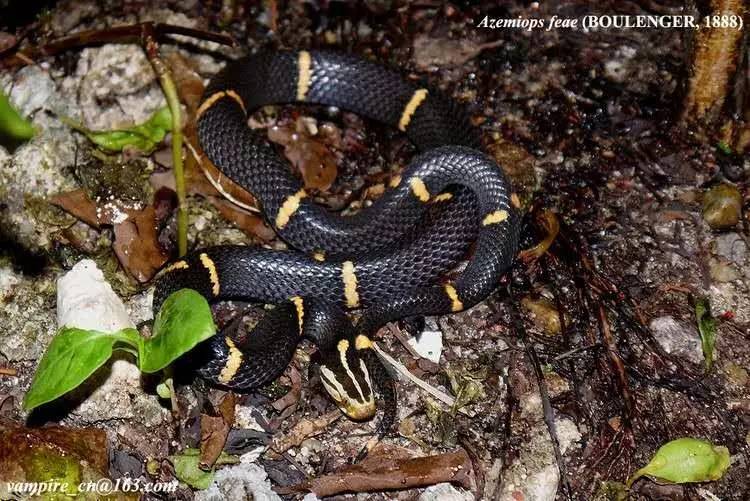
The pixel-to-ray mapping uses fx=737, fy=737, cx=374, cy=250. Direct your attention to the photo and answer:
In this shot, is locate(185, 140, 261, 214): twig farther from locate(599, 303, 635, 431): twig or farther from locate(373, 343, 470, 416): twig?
locate(599, 303, 635, 431): twig

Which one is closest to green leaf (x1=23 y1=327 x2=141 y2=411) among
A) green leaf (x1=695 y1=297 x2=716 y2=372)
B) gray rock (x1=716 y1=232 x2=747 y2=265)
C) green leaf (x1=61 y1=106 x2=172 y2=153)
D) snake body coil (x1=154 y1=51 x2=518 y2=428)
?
snake body coil (x1=154 y1=51 x2=518 y2=428)

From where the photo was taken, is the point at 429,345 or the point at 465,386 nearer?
the point at 465,386

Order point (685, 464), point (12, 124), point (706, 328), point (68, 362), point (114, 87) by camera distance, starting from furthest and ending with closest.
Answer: point (114, 87)
point (706, 328)
point (685, 464)
point (68, 362)
point (12, 124)

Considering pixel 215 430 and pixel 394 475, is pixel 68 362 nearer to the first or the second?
pixel 215 430

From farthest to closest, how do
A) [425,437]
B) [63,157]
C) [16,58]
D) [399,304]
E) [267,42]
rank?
[267,42], [16,58], [63,157], [399,304], [425,437]

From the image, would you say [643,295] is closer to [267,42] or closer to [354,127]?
[354,127]

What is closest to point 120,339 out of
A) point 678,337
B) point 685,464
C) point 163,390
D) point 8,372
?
point 163,390

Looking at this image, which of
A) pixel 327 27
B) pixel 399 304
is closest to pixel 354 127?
pixel 327 27
